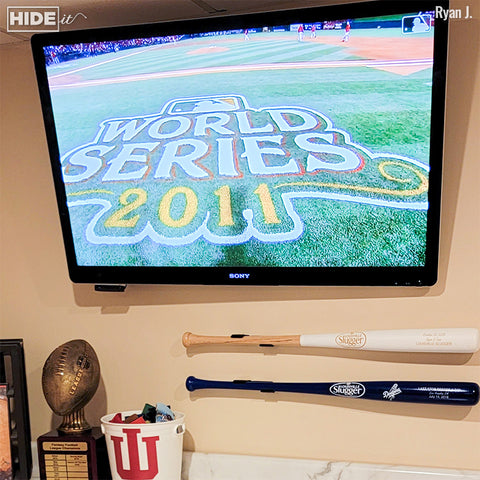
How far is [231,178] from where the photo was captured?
1889 mm

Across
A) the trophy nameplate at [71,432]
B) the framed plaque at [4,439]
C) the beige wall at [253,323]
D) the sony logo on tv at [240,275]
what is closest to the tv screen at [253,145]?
the sony logo on tv at [240,275]

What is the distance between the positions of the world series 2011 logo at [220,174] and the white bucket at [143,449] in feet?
1.52

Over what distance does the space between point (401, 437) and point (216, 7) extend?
1.17 m

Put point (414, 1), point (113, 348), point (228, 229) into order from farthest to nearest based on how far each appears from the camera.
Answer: point (113, 348)
point (228, 229)
point (414, 1)

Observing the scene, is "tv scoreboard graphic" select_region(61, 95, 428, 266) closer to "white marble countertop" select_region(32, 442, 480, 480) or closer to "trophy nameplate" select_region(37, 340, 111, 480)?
"trophy nameplate" select_region(37, 340, 111, 480)

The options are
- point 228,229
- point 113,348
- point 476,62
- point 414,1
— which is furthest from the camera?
point 113,348

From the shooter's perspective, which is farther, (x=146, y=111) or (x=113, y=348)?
(x=113, y=348)

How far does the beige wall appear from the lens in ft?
5.95

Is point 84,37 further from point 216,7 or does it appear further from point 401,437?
point 401,437

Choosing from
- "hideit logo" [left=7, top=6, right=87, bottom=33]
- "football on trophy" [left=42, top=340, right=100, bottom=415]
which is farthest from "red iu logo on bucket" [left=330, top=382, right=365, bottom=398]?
"hideit logo" [left=7, top=6, right=87, bottom=33]

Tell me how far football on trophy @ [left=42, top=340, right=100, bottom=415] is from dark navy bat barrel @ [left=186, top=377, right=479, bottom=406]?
0.37m

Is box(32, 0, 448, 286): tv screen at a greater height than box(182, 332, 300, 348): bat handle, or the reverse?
box(32, 0, 448, 286): tv screen

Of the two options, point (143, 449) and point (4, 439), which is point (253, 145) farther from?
point (4, 439)

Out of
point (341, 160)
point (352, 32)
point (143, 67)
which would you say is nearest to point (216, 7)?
point (143, 67)
